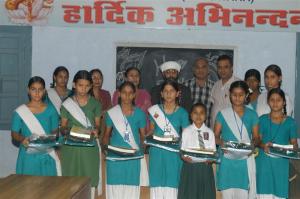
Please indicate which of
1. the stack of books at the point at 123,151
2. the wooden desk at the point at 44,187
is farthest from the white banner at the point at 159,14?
the wooden desk at the point at 44,187

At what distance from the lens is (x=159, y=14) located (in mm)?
6668

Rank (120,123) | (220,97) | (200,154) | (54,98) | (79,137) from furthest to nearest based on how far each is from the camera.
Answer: (220,97), (54,98), (120,123), (79,137), (200,154)

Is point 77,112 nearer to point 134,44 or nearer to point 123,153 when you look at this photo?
point 123,153

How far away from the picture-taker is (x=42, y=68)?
6.80 m

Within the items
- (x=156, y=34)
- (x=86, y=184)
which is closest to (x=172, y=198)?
(x=86, y=184)

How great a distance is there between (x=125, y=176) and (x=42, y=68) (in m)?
2.64

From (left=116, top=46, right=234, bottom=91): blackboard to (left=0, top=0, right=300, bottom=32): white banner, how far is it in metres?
→ 0.27

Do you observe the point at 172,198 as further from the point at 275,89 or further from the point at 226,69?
the point at 226,69

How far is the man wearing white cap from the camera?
511 centimetres

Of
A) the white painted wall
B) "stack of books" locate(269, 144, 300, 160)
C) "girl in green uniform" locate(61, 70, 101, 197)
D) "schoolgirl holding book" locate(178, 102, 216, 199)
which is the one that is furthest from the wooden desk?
the white painted wall

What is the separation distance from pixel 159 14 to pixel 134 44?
0.45m

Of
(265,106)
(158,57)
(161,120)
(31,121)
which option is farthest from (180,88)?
(158,57)

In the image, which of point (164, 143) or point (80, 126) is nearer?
point (164, 143)

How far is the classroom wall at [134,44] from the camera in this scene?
6668 mm
